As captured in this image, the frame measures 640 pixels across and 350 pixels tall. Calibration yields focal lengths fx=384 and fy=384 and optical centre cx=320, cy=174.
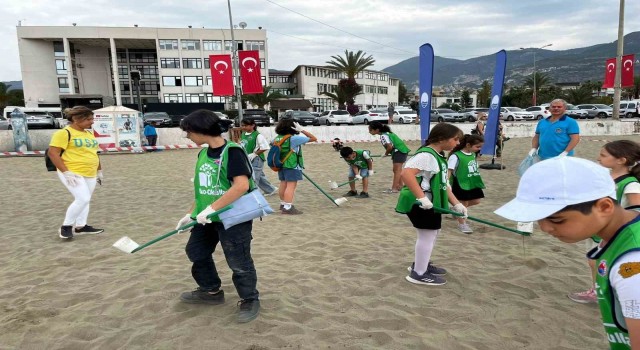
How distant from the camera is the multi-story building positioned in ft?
180

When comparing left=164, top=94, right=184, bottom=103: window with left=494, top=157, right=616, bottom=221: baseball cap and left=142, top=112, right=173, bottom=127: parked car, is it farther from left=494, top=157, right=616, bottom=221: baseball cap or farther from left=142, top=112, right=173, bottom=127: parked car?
left=494, top=157, right=616, bottom=221: baseball cap

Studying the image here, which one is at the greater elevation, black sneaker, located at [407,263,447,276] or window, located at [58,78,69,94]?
window, located at [58,78,69,94]

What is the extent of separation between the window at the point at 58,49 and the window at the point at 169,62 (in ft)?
50.4

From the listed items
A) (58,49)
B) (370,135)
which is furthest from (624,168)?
(58,49)

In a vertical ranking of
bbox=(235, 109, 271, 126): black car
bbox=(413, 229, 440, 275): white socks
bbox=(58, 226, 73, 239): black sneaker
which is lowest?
bbox=(58, 226, 73, 239): black sneaker

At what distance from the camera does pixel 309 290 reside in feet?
12.2

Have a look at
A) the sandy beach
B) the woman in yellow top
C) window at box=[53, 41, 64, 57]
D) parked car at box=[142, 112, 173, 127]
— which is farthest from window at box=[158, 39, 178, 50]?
the woman in yellow top

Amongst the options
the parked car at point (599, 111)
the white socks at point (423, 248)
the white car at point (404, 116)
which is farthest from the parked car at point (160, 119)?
the parked car at point (599, 111)

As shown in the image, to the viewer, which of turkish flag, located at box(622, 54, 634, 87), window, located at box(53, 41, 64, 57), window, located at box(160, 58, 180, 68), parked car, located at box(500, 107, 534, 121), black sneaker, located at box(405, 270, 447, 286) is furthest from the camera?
window, located at box(53, 41, 64, 57)

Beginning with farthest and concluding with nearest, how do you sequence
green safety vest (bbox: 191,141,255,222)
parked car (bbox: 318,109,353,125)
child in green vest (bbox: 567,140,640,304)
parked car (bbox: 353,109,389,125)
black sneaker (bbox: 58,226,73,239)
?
1. parked car (bbox: 318,109,353,125)
2. parked car (bbox: 353,109,389,125)
3. black sneaker (bbox: 58,226,73,239)
4. green safety vest (bbox: 191,141,255,222)
5. child in green vest (bbox: 567,140,640,304)

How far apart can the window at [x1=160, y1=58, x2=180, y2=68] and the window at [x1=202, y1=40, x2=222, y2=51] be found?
177 inches

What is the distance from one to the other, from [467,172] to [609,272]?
13.7ft

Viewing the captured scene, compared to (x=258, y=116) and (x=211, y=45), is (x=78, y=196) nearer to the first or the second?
(x=258, y=116)

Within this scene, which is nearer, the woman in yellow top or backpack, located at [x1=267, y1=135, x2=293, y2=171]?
the woman in yellow top
